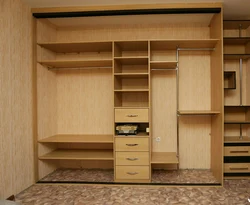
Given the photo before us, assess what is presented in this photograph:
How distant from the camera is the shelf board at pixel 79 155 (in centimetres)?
298

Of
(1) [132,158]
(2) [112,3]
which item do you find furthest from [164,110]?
(2) [112,3]

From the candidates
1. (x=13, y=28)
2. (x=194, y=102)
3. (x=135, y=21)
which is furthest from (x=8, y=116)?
(x=194, y=102)

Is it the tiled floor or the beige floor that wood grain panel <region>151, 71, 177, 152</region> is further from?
the beige floor

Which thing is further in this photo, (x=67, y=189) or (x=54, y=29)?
(x=54, y=29)

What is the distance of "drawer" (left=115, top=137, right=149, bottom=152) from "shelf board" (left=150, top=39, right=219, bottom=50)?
140cm

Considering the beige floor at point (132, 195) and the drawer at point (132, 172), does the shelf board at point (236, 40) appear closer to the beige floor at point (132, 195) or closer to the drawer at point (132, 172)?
the beige floor at point (132, 195)

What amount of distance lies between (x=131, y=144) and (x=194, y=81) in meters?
1.52

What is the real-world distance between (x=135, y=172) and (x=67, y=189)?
0.94 m

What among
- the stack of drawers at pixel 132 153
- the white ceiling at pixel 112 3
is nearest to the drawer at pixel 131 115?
the stack of drawers at pixel 132 153

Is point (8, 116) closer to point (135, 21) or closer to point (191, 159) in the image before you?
point (135, 21)

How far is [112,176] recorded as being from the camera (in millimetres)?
3146

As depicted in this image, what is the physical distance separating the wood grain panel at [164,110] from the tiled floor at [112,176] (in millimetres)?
403

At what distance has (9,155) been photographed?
240 centimetres

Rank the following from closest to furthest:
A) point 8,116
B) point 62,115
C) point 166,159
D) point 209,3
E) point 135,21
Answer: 1. point 8,116
2. point 209,3
3. point 166,159
4. point 135,21
5. point 62,115
